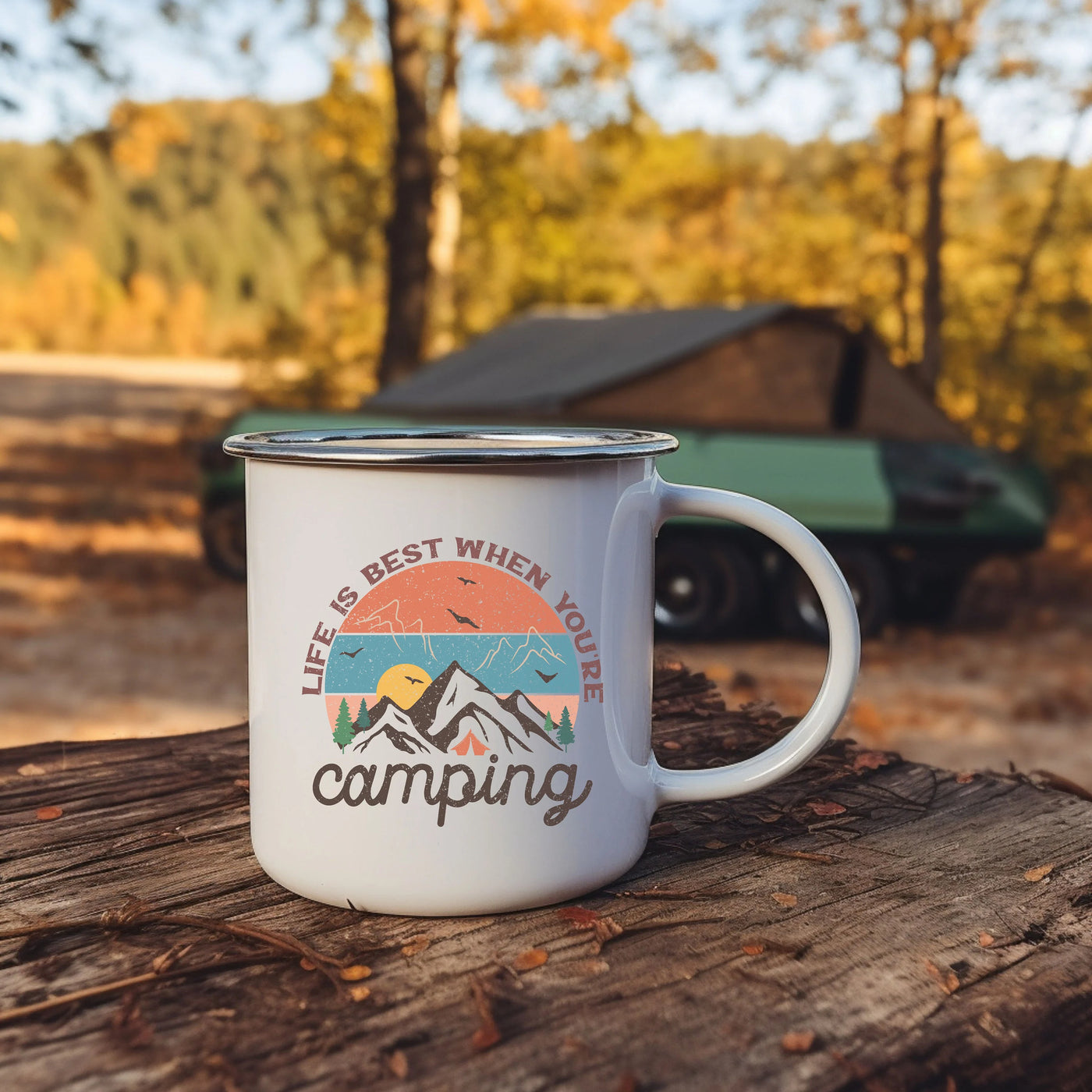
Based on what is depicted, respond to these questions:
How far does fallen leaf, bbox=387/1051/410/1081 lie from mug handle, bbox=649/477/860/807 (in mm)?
427

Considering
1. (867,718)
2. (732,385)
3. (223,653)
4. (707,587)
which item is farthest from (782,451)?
(223,653)

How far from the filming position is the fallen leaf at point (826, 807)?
1.44 meters

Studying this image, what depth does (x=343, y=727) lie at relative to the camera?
107cm

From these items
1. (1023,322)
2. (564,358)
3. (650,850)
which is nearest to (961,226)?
(1023,322)

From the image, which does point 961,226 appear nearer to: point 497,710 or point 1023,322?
point 1023,322

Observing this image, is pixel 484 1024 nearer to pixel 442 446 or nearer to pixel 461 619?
pixel 461 619

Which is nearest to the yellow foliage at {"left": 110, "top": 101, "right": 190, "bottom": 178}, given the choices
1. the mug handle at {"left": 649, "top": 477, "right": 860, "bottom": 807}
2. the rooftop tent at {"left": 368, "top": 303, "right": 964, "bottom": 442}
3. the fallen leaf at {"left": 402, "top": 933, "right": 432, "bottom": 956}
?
the rooftop tent at {"left": 368, "top": 303, "right": 964, "bottom": 442}

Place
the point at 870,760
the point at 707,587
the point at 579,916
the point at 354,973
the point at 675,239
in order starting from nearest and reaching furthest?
the point at 354,973, the point at 579,916, the point at 870,760, the point at 707,587, the point at 675,239

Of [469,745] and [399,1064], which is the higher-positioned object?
[469,745]

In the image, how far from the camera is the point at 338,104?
14961mm

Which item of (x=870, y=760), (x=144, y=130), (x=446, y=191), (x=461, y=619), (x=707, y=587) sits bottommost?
(x=707, y=587)

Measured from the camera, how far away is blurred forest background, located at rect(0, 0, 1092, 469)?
11.9 m

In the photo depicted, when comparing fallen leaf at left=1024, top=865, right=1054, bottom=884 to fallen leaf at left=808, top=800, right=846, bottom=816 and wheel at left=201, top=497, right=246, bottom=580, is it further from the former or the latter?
wheel at left=201, top=497, right=246, bottom=580

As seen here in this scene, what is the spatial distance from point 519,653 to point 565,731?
86mm
